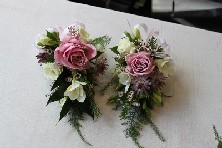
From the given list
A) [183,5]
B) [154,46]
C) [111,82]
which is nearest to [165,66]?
[154,46]

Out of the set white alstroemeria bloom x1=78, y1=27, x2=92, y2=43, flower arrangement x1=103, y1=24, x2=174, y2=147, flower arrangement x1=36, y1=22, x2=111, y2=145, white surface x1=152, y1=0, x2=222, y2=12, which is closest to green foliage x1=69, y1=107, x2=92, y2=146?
flower arrangement x1=36, y1=22, x2=111, y2=145

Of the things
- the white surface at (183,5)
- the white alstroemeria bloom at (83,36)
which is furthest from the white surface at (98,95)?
the white surface at (183,5)

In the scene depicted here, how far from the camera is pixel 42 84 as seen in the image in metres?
1.04

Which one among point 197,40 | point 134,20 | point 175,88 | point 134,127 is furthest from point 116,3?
point 134,127

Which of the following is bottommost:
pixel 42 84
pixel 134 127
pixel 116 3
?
pixel 134 127

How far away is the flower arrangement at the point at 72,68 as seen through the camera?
96cm

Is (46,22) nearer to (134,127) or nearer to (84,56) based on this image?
(84,56)

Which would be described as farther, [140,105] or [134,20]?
[134,20]

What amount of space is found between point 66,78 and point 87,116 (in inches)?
5.0

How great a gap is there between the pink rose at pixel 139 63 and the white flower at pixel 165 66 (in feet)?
0.10

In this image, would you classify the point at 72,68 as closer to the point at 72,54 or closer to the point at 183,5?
the point at 72,54

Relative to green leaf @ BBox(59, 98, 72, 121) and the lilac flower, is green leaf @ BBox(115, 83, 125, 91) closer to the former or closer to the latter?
the lilac flower

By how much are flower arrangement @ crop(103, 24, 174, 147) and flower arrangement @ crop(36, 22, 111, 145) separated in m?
0.07

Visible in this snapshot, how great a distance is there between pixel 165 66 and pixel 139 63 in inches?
3.5
